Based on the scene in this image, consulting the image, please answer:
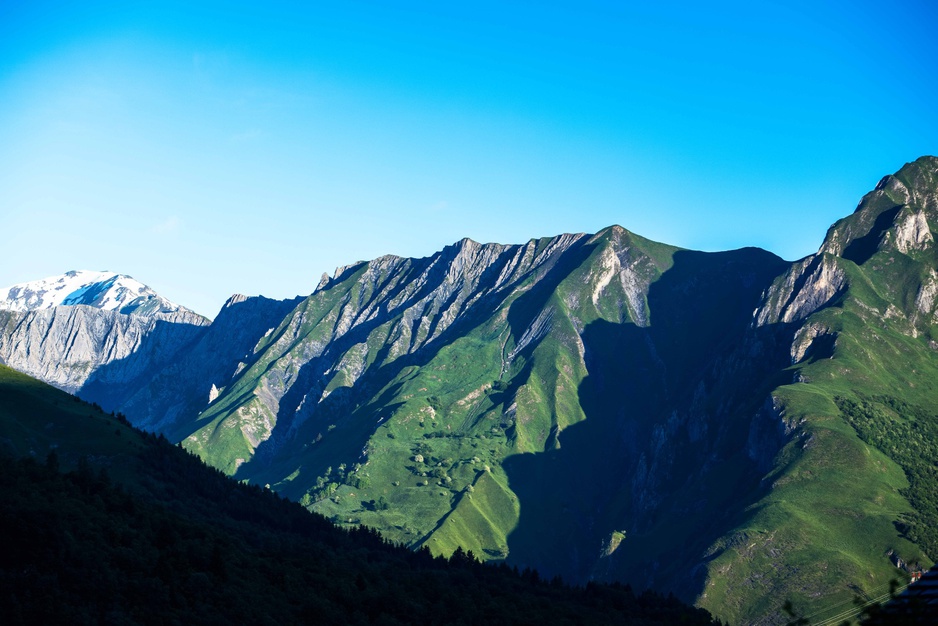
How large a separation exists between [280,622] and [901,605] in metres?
138

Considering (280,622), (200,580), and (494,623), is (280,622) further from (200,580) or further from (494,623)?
(494,623)

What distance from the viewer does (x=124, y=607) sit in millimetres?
146500

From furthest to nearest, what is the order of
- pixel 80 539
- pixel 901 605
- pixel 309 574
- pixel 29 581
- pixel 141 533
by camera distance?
pixel 309 574, pixel 141 533, pixel 80 539, pixel 29 581, pixel 901 605

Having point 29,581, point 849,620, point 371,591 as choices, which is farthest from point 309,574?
point 849,620

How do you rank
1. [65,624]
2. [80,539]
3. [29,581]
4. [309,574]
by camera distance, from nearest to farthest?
[65,624], [29,581], [80,539], [309,574]

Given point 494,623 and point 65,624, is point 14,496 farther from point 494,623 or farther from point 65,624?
point 494,623

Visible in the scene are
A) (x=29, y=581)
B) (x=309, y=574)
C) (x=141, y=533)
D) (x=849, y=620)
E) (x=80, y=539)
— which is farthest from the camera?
(x=309, y=574)

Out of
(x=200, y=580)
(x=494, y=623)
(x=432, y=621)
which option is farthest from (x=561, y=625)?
(x=200, y=580)

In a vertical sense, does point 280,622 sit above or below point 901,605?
below

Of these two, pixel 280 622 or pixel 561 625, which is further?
pixel 561 625

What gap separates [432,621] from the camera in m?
186

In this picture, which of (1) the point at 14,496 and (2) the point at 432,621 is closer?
(1) the point at 14,496

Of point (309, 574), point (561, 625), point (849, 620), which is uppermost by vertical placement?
point (849, 620)

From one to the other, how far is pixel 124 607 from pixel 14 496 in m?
37.8
